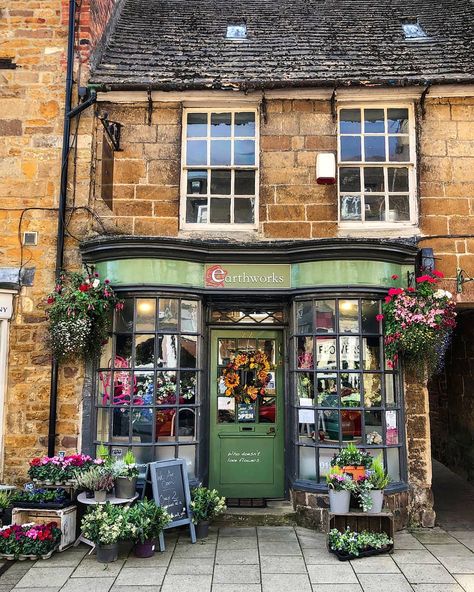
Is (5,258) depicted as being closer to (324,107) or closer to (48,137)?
(48,137)

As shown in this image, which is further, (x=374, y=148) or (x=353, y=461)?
(x=374, y=148)

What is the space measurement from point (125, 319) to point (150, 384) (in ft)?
3.05

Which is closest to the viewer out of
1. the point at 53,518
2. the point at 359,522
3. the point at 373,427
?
the point at 53,518

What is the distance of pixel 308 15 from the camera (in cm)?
1010

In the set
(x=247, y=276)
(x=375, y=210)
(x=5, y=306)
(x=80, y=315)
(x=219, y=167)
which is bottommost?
(x=80, y=315)

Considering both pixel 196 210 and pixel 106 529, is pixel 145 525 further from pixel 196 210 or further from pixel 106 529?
pixel 196 210

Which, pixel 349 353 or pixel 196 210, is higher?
pixel 196 210

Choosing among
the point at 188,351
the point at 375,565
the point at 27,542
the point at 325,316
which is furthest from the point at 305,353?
the point at 27,542

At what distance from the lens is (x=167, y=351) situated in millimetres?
7043

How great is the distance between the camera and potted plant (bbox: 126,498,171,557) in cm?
552

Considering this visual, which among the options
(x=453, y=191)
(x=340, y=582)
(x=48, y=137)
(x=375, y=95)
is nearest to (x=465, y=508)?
(x=340, y=582)

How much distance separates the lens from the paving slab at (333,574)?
5121mm

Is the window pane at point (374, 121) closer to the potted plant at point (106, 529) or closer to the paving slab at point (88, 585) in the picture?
the potted plant at point (106, 529)

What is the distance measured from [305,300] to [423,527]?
3330 mm
